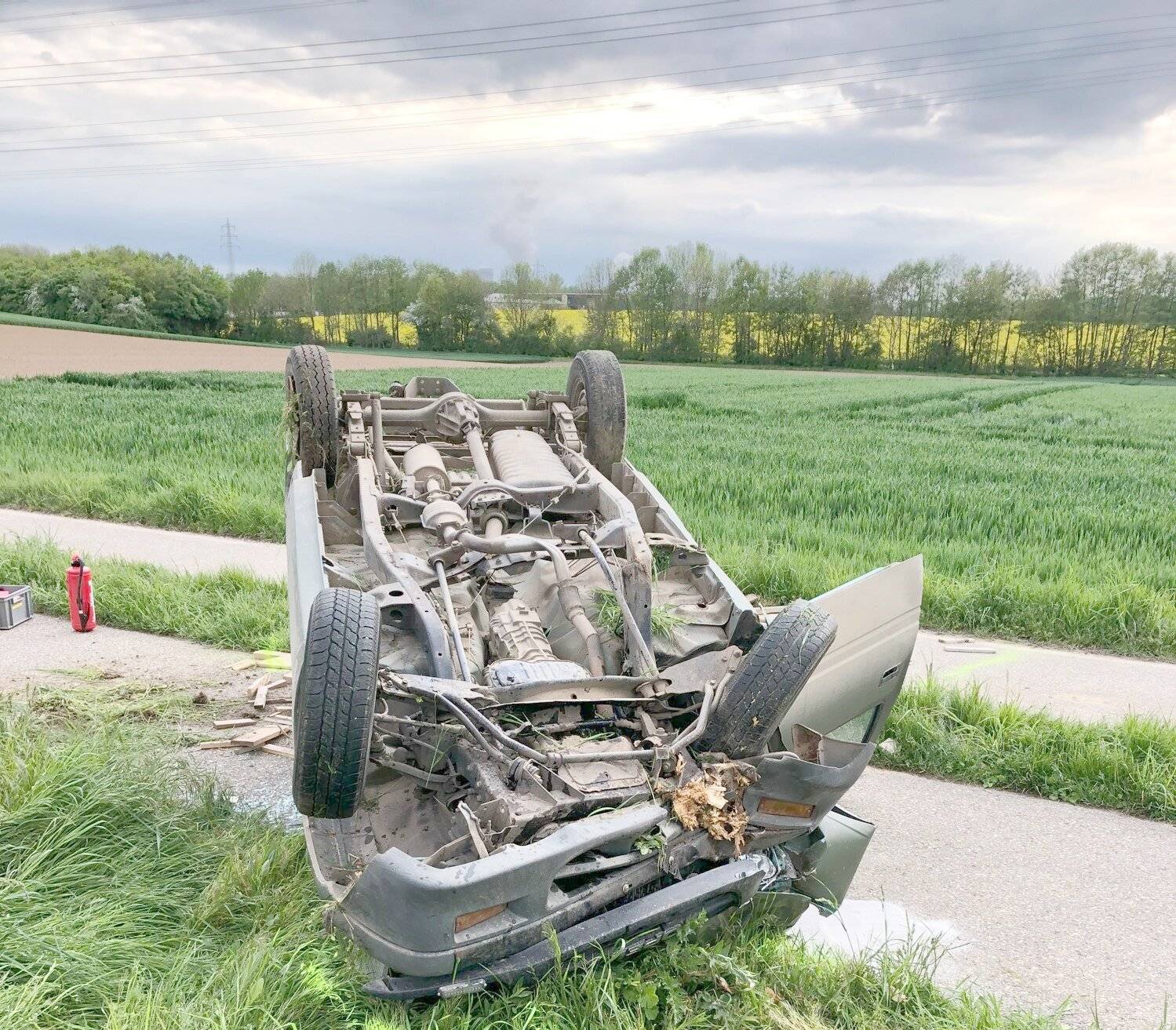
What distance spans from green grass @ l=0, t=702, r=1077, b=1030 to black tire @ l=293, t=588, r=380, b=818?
474mm

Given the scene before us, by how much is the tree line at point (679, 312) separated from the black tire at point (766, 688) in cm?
5070

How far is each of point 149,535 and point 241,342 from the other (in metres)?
46.1

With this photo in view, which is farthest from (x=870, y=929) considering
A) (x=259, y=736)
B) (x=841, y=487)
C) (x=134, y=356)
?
(x=134, y=356)

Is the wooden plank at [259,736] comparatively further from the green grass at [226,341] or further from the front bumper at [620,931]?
the green grass at [226,341]

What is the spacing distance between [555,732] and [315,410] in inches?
123

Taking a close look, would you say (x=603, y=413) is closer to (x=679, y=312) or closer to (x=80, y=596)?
(x=80, y=596)

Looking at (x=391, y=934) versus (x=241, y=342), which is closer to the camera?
(x=391, y=934)

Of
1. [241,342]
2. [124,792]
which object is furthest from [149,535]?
[241,342]

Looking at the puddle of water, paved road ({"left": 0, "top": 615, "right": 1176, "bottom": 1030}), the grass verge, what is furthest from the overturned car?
the grass verge

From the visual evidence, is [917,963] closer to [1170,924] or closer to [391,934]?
[1170,924]

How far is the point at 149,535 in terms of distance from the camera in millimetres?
9594

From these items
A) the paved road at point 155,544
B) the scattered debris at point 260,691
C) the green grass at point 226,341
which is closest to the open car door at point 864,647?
the scattered debris at point 260,691

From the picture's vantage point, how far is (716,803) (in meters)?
3.14

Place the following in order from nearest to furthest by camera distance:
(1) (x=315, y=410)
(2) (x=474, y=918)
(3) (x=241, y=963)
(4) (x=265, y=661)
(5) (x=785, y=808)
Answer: (2) (x=474, y=918) → (3) (x=241, y=963) → (5) (x=785, y=808) → (1) (x=315, y=410) → (4) (x=265, y=661)
